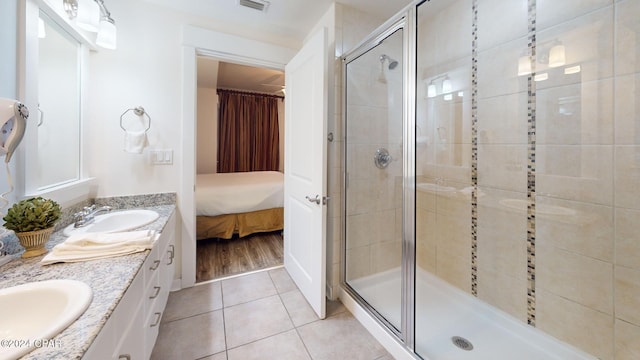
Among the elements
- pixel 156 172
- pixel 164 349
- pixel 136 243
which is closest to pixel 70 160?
pixel 156 172

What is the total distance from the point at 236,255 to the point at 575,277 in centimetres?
279

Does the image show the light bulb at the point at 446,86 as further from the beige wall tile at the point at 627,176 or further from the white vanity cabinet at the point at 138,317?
the white vanity cabinet at the point at 138,317

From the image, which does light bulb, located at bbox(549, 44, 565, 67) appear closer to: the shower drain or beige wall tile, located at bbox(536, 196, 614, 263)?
beige wall tile, located at bbox(536, 196, 614, 263)

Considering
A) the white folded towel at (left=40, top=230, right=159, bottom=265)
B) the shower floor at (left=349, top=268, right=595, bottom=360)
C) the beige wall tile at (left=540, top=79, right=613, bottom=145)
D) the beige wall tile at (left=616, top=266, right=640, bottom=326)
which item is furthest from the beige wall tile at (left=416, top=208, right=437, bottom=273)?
the white folded towel at (left=40, top=230, right=159, bottom=265)

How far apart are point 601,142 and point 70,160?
10.4 ft

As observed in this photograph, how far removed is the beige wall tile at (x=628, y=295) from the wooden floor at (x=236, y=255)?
2.38m

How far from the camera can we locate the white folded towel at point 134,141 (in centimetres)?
186

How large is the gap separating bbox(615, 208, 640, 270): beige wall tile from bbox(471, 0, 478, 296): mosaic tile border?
72 cm

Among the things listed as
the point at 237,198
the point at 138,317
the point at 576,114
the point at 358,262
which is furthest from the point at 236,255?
the point at 576,114

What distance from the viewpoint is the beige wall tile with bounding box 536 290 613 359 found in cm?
126

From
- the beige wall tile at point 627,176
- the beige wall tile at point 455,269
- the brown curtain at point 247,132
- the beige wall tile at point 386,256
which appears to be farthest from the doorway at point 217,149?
the beige wall tile at point 627,176

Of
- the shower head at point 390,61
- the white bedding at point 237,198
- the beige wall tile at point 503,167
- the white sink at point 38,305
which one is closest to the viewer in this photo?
the white sink at point 38,305

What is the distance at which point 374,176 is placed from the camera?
2.03 meters

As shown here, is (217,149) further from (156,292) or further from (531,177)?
(531,177)
